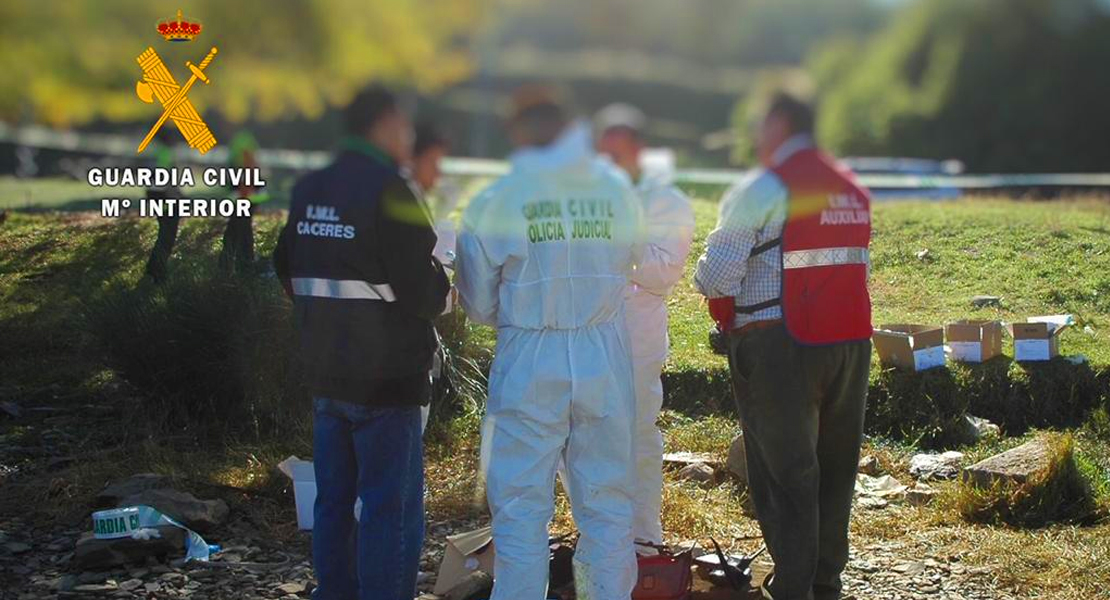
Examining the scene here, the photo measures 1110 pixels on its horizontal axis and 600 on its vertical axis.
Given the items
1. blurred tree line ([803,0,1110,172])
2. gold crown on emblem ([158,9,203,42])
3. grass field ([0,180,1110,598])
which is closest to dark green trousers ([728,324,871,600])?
grass field ([0,180,1110,598])

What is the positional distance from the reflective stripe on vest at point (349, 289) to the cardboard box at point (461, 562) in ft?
4.31

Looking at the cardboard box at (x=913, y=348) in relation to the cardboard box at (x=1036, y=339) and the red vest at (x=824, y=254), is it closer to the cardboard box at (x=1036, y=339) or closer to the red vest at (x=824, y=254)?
the cardboard box at (x=1036, y=339)

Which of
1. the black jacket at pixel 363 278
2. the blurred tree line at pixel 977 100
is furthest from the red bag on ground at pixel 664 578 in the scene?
the blurred tree line at pixel 977 100

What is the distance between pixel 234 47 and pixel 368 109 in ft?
3.00

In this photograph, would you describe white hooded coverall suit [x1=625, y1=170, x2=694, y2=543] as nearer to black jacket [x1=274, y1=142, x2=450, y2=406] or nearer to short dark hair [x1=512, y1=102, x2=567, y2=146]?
short dark hair [x1=512, y1=102, x2=567, y2=146]

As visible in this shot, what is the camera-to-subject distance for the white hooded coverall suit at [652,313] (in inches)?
199

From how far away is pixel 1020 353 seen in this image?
313 inches

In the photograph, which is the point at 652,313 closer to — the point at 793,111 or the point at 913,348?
the point at 793,111

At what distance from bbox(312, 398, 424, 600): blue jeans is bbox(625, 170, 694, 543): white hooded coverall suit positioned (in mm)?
950

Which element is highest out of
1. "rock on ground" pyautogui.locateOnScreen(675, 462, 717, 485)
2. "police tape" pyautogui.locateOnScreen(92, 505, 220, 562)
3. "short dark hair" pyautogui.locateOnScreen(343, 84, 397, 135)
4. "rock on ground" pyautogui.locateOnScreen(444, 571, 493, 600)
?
"short dark hair" pyautogui.locateOnScreen(343, 84, 397, 135)

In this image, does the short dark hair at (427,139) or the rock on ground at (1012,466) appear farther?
the rock on ground at (1012,466)

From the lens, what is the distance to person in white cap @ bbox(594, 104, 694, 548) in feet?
15.6

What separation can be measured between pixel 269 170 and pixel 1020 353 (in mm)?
15816

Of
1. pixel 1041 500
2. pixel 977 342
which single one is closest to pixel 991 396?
pixel 977 342
